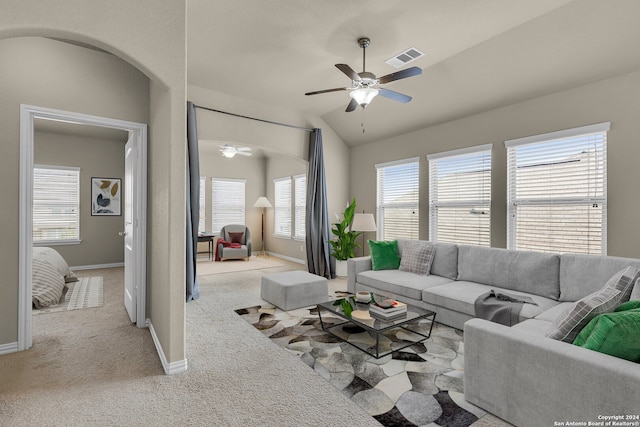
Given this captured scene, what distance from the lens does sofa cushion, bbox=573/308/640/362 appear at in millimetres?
1483

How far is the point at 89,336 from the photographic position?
3.12 meters

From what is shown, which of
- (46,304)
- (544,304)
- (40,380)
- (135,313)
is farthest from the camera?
(46,304)

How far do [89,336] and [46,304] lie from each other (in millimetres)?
1410

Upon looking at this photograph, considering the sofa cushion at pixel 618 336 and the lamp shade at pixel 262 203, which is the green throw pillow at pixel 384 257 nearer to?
the sofa cushion at pixel 618 336

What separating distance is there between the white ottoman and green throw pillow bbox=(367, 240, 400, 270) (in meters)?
0.85

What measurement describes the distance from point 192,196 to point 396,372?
11.7 feet

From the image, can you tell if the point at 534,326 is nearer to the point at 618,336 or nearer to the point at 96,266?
the point at 618,336

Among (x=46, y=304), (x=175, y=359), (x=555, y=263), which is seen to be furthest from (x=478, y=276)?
(x=46, y=304)

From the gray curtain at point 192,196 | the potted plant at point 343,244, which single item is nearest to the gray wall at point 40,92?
the gray curtain at point 192,196

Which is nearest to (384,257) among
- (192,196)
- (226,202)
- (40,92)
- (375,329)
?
(375,329)

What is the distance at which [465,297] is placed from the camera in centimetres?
317

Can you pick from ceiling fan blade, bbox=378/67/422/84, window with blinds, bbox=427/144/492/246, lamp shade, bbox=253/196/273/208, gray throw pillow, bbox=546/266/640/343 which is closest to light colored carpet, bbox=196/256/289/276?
lamp shade, bbox=253/196/273/208

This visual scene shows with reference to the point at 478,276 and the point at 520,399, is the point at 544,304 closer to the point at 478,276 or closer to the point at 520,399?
the point at 478,276

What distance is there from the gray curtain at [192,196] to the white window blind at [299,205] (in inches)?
131
